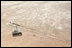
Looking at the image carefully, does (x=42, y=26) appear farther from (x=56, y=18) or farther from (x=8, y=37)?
(x=8, y=37)

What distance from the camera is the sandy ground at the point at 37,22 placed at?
12.2 metres

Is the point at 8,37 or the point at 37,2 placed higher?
the point at 37,2

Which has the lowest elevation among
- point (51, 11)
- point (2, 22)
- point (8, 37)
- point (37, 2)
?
point (8, 37)

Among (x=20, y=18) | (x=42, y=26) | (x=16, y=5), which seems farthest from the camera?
(x=16, y=5)

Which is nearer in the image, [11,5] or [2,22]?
[2,22]

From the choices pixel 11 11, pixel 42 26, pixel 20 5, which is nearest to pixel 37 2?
pixel 20 5

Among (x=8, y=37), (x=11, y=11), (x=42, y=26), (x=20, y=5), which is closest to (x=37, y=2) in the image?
(x=20, y=5)

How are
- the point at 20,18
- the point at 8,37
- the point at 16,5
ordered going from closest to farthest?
1. the point at 8,37
2. the point at 20,18
3. the point at 16,5

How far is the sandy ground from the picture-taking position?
1216cm

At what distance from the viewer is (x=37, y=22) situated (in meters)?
14.9

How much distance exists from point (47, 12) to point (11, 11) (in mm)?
3457

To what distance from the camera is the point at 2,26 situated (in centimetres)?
1445

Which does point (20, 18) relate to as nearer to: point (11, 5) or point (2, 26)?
point (2, 26)

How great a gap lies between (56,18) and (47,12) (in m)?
1.28
